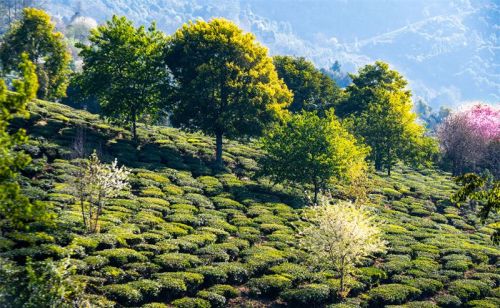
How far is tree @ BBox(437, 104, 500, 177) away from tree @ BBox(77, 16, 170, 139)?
149ft

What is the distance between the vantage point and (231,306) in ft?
105

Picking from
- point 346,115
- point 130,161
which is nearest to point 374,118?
point 346,115

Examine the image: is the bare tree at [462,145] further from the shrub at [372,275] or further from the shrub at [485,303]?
the shrub at [372,275]

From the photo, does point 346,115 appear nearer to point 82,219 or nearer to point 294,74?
point 294,74

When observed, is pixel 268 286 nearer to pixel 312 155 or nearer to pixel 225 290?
pixel 225 290

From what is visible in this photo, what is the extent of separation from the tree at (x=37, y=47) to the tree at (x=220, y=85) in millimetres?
21199

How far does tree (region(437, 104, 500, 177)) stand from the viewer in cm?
8134

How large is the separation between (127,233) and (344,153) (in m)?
23.8

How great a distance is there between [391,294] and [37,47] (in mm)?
57754

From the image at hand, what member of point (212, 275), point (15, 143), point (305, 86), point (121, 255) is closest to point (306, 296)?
point (212, 275)

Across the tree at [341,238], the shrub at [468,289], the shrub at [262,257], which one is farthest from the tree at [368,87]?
the tree at [341,238]

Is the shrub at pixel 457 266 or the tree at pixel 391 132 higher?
the tree at pixel 391 132

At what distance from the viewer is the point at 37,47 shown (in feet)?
239

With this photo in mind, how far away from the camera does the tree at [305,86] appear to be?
87.4 metres
